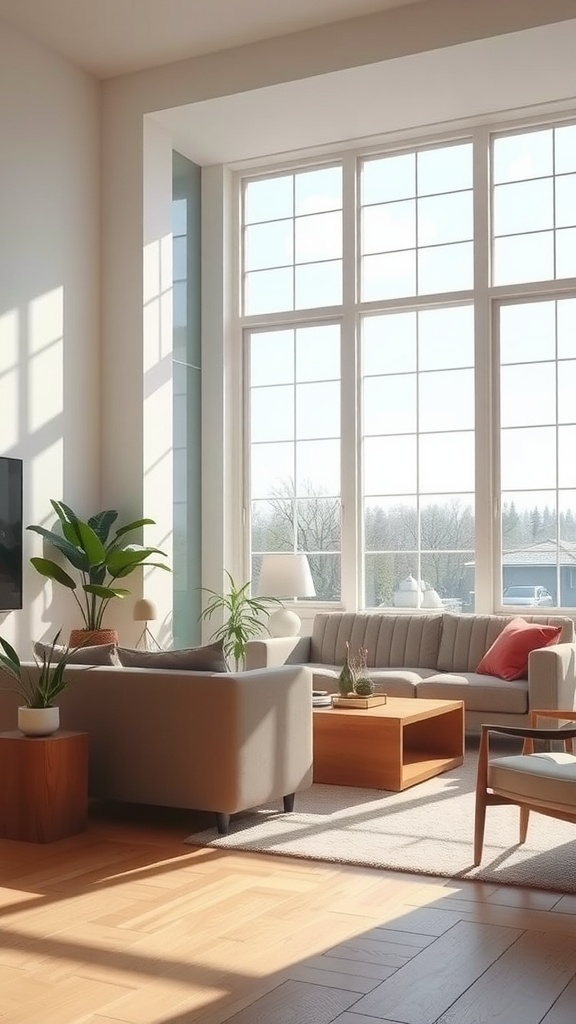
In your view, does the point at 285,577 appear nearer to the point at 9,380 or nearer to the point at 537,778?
the point at 9,380

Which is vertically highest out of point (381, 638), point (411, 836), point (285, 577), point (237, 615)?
point (285, 577)

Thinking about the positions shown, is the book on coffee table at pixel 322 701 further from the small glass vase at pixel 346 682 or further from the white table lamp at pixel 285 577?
the white table lamp at pixel 285 577

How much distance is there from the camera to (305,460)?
349 inches

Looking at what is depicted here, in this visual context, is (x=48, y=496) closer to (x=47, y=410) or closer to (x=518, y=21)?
(x=47, y=410)

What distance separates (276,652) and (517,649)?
154 cm

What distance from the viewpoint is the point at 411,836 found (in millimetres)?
4645

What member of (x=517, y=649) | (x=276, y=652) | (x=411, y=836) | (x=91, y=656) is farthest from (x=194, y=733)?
(x=517, y=649)

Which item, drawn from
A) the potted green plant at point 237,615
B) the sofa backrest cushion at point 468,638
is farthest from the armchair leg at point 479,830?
the potted green plant at point 237,615

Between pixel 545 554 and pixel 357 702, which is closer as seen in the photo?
pixel 357 702

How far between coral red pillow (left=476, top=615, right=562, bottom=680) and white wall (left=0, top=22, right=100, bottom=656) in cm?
294

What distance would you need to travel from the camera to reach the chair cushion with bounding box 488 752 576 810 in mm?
3885

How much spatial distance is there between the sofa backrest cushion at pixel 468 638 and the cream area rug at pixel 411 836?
1.84 m

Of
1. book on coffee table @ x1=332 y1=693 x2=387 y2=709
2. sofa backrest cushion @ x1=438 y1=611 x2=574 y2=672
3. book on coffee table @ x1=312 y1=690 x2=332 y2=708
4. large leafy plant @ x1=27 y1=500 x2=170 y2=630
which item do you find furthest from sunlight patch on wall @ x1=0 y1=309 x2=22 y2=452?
sofa backrest cushion @ x1=438 y1=611 x2=574 y2=672

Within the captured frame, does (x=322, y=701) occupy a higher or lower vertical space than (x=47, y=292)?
lower
